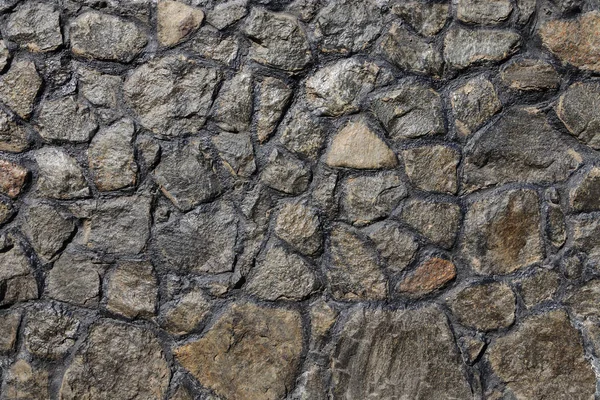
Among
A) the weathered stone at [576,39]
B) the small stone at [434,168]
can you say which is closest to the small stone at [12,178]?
the small stone at [434,168]

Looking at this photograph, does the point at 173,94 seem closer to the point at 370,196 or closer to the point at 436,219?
the point at 370,196

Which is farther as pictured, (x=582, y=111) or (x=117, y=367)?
(x=117, y=367)

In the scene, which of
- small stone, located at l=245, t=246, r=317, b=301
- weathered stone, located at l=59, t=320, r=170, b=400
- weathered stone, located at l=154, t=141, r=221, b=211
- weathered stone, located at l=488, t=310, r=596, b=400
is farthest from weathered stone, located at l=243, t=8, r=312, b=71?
weathered stone, located at l=488, t=310, r=596, b=400

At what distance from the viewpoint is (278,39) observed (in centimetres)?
226

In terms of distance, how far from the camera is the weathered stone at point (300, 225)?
7.41ft

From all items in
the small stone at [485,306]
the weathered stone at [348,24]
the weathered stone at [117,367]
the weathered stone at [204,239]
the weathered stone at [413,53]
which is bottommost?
the weathered stone at [117,367]

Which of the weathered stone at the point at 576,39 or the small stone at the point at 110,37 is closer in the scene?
the weathered stone at the point at 576,39

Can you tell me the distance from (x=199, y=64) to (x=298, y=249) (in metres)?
0.69

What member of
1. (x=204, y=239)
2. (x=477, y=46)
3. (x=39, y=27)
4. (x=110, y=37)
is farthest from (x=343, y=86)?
(x=39, y=27)

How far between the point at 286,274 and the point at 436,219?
1.69ft

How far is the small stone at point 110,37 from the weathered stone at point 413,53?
32.1 inches

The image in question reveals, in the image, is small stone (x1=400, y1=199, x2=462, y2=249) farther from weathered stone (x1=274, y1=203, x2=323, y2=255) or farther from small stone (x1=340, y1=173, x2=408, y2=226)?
weathered stone (x1=274, y1=203, x2=323, y2=255)

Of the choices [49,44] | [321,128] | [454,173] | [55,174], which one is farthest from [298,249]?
[49,44]

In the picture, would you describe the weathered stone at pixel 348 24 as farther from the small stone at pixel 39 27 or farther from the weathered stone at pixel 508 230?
the small stone at pixel 39 27
